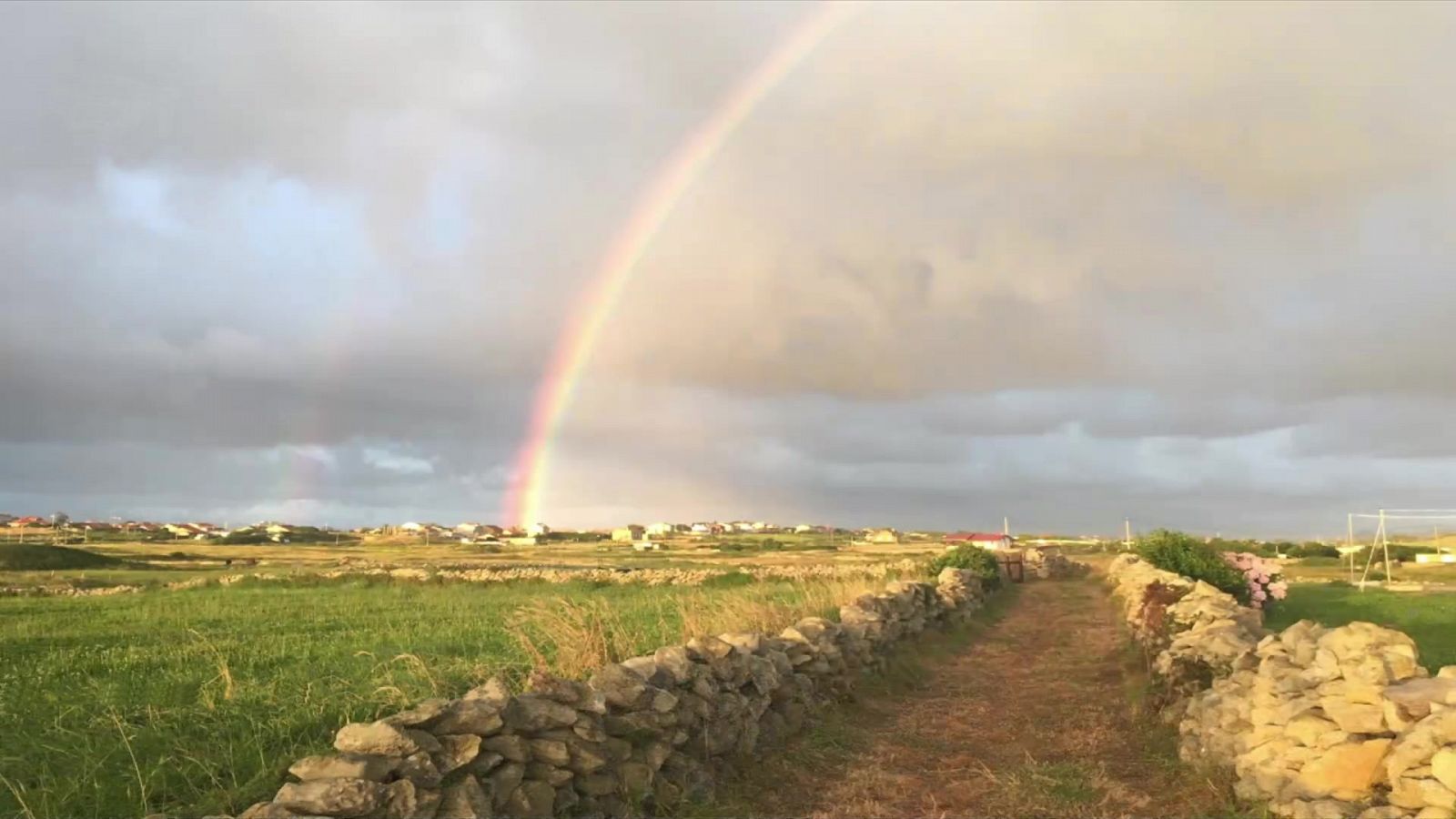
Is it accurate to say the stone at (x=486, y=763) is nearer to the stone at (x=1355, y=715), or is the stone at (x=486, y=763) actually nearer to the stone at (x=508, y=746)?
the stone at (x=508, y=746)

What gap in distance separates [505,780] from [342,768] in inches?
54.0

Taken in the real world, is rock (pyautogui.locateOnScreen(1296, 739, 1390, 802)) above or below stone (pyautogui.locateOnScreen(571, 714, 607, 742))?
below

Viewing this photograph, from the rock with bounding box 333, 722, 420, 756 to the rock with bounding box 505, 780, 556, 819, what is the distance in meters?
0.99

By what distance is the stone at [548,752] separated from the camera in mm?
7027

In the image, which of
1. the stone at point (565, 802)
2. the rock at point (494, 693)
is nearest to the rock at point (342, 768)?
the rock at point (494, 693)

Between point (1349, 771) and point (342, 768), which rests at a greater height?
point (342, 768)

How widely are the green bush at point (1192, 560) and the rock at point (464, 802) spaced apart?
66.8 ft

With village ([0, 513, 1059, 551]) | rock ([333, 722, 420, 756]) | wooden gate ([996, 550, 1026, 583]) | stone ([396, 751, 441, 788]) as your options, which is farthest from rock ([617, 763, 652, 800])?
village ([0, 513, 1059, 551])

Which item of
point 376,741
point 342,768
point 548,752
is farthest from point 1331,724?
point 342,768

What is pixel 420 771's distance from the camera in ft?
19.4

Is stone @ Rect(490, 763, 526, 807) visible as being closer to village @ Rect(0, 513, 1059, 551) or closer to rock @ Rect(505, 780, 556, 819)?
rock @ Rect(505, 780, 556, 819)

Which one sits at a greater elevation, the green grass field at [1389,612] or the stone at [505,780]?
the stone at [505,780]

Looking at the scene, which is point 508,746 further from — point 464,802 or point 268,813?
point 268,813

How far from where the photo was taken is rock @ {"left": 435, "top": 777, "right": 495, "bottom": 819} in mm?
5980
